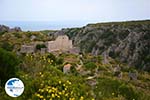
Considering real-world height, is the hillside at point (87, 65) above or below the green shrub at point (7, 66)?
below

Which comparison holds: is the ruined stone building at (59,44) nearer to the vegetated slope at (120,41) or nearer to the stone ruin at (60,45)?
the stone ruin at (60,45)

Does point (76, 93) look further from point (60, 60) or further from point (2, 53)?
point (60, 60)

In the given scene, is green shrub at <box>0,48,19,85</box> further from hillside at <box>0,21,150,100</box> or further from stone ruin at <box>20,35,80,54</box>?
stone ruin at <box>20,35,80,54</box>

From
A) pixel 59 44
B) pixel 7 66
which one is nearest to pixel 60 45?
pixel 59 44

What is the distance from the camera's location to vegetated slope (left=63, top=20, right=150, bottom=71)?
359ft

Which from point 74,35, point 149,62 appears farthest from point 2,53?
point 74,35

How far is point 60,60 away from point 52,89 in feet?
123

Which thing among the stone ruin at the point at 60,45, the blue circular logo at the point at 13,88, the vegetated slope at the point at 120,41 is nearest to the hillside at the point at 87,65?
the vegetated slope at the point at 120,41

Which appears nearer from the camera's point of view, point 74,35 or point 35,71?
point 35,71

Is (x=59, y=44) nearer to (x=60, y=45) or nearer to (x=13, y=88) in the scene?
(x=60, y=45)

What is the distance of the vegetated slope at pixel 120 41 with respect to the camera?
10931 centimetres

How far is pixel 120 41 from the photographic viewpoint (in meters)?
122

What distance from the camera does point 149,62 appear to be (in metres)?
106

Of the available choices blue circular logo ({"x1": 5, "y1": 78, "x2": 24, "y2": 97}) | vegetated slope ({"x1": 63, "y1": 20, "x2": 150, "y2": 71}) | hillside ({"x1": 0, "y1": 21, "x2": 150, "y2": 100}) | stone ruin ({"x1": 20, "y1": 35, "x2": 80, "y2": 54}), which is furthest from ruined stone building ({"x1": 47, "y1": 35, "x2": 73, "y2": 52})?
vegetated slope ({"x1": 63, "y1": 20, "x2": 150, "y2": 71})
